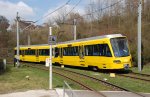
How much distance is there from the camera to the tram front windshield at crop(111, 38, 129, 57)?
95.8ft

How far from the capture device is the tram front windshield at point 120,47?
29203 mm

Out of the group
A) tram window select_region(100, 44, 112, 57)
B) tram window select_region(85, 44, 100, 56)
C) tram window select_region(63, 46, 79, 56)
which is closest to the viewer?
tram window select_region(100, 44, 112, 57)

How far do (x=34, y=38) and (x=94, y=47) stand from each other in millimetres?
70719

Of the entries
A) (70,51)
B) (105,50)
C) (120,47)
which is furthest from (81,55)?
(120,47)

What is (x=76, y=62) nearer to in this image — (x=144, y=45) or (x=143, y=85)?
(x=144, y=45)

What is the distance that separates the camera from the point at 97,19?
246ft

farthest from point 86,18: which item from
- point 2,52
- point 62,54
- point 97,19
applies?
point 62,54

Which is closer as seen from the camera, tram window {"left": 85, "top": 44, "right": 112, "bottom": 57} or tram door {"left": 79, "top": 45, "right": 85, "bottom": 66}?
tram window {"left": 85, "top": 44, "right": 112, "bottom": 57}

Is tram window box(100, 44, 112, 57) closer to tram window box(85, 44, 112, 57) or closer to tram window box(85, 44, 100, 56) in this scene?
tram window box(85, 44, 112, 57)

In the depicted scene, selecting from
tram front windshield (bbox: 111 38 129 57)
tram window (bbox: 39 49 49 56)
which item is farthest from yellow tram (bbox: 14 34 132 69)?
tram window (bbox: 39 49 49 56)

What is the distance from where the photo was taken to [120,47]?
97.0 ft

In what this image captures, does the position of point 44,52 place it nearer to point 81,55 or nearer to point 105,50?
point 81,55

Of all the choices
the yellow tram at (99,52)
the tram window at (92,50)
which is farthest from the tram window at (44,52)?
the tram window at (92,50)

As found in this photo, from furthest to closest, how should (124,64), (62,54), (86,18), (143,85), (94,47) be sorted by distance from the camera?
1. (86,18)
2. (62,54)
3. (94,47)
4. (124,64)
5. (143,85)
